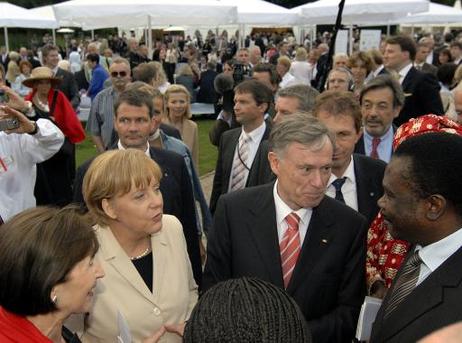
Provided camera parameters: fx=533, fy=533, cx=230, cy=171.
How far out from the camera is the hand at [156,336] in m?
2.56

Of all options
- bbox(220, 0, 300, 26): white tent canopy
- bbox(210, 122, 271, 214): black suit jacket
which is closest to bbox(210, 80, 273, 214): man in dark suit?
bbox(210, 122, 271, 214): black suit jacket

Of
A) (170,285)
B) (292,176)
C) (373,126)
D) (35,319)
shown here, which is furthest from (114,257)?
(373,126)

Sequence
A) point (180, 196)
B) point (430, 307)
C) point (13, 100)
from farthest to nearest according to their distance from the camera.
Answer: point (13, 100) < point (180, 196) < point (430, 307)

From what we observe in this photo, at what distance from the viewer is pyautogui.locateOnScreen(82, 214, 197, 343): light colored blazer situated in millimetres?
2633

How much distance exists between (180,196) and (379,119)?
5.67 feet

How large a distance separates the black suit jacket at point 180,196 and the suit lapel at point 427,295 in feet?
6.64

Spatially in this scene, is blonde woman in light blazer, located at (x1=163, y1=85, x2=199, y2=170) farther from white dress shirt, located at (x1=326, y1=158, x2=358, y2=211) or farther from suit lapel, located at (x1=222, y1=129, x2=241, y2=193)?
white dress shirt, located at (x1=326, y1=158, x2=358, y2=211)

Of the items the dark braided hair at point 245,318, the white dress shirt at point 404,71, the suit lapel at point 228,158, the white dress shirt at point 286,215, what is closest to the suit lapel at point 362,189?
the white dress shirt at point 286,215

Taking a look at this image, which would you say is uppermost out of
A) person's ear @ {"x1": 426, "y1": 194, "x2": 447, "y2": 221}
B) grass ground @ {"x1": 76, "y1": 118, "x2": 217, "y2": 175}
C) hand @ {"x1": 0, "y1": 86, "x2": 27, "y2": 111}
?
hand @ {"x1": 0, "y1": 86, "x2": 27, "y2": 111}

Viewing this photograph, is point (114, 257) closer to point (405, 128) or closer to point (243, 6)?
point (405, 128)

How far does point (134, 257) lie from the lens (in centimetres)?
283

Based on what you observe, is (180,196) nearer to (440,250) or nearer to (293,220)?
(293,220)

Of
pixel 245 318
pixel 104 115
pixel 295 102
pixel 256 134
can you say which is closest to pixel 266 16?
pixel 104 115

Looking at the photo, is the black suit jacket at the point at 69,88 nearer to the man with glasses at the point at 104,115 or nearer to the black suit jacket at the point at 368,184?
the man with glasses at the point at 104,115
